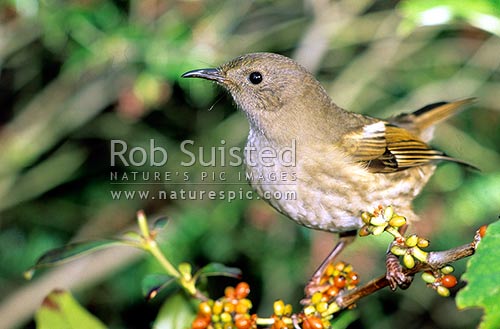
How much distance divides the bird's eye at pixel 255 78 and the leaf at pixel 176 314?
1124 mm

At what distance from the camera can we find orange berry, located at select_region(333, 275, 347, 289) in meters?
2.37

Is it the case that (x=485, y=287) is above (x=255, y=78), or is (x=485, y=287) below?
above

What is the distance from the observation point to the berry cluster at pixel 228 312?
2.24 meters

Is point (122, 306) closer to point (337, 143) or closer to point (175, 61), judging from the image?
point (175, 61)

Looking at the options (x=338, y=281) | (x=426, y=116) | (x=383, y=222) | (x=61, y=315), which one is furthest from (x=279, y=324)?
(x=426, y=116)

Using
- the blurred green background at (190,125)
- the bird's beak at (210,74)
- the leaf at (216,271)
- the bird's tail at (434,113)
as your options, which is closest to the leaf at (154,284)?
the leaf at (216,271)

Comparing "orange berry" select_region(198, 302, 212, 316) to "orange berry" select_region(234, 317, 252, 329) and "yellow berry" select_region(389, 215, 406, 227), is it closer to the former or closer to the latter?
"orange berry" select_region(234, 317, 252, 329)

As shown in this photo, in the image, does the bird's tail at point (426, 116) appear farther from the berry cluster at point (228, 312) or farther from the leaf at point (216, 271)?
the berry cluster at point (228, 312)

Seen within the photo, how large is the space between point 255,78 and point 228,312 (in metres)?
1.31

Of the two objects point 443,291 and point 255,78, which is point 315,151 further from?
point 443,291

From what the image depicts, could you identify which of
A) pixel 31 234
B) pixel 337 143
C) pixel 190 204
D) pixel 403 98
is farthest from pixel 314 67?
pixel 31 234

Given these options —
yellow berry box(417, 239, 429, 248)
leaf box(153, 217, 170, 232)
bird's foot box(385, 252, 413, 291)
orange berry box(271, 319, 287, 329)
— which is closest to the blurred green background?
leaf box(153, 217, 170, 232)

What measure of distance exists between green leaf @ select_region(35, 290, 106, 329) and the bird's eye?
138 centimetres

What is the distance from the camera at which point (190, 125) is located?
5.68 m
